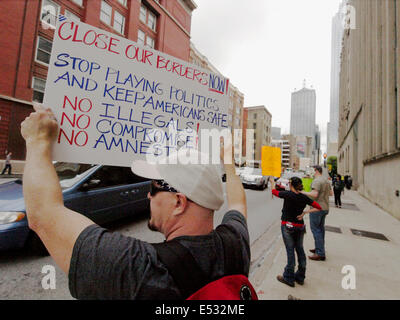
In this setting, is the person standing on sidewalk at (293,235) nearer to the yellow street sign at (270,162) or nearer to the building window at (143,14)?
the yellow street sign at (270,162)

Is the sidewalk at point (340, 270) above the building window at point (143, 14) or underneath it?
underneath

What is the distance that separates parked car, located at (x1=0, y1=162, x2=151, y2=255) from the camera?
3.33m

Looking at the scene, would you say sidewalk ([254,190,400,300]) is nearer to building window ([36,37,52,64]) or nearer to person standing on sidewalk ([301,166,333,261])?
person standing on sidewalk ([301,166,333,261])

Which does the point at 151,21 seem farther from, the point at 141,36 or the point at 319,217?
the point at 319,217

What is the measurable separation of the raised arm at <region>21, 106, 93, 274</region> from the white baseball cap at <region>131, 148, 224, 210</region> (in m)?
0.40

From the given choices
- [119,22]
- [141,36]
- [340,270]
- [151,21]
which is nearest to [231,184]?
[340,270]

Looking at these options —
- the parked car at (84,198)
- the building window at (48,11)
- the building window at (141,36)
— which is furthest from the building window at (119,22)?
the parked car at (84,198)

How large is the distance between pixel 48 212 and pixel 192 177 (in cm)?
62

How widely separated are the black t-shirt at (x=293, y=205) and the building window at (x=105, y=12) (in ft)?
80.6

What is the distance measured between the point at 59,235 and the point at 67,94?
3.25ft

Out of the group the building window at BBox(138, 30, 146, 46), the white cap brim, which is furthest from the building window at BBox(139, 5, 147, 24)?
the white cap brim

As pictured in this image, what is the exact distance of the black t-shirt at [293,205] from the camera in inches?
143

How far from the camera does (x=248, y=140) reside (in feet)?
6.29
